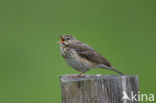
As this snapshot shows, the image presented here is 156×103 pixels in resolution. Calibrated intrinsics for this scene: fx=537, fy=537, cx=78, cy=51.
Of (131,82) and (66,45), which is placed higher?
(66,45)

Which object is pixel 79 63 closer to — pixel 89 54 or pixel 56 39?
pixel 89 54

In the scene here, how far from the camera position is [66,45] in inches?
356

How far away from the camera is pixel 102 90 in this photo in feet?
21.0

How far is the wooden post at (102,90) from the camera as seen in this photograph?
6395 mm

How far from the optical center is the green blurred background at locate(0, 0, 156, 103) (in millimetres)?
12820

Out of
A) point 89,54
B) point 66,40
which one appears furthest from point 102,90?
point 66,40

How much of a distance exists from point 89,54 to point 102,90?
230 centimetres

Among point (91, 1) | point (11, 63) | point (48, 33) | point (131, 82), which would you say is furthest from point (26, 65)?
point (131, 82)

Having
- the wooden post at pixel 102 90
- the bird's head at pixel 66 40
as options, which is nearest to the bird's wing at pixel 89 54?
the bird's head at pixel 66 40

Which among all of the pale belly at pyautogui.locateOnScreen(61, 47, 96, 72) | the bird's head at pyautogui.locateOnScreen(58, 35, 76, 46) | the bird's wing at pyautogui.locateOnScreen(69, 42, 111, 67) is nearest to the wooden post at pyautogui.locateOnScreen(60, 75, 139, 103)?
the bird's wing at pyautogui.locateOnScreen(69, 42, 111, 67)

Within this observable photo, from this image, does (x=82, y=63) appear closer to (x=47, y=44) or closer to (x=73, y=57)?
(x=73, y=57)

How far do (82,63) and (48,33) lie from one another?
6.92 metres

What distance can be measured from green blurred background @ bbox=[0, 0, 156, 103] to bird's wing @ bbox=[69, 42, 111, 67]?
3.26m

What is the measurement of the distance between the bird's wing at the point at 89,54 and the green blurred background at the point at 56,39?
128 inches
